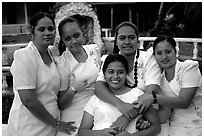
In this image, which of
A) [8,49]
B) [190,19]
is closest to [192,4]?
[190,19]

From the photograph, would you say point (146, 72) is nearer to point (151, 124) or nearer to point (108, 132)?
point (151, 124)

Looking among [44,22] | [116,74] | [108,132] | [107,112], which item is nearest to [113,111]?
[107,112]

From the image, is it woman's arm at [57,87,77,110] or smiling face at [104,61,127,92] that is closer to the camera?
smiling face at [104,61,127,92]

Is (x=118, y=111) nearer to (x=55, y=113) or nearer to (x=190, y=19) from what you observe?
(x=55, y=113)

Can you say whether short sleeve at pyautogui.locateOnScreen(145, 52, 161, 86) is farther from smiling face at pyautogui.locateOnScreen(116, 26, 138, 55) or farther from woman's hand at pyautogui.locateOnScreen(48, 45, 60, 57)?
woman's hand at pyautogui.locateOnScreen(48, 45, 60, 57)

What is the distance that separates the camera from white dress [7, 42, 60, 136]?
223 cm

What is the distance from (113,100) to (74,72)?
538 mm

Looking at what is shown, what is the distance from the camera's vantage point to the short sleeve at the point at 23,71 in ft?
7.28

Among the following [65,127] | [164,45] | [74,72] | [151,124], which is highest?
[164,45]

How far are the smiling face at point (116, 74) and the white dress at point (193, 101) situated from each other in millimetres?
340

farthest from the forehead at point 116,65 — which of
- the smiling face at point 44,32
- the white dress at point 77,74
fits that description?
the smiling face at point 44,32

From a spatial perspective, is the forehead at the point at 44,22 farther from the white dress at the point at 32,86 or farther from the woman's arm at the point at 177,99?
the woman's arm at the point at 177,99

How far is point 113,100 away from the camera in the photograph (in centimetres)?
225

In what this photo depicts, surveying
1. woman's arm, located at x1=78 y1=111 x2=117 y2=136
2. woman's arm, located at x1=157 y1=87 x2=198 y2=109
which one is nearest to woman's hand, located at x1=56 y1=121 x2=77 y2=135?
woman's arm, located at x1=78 y1=111 x2=117 y2=136
